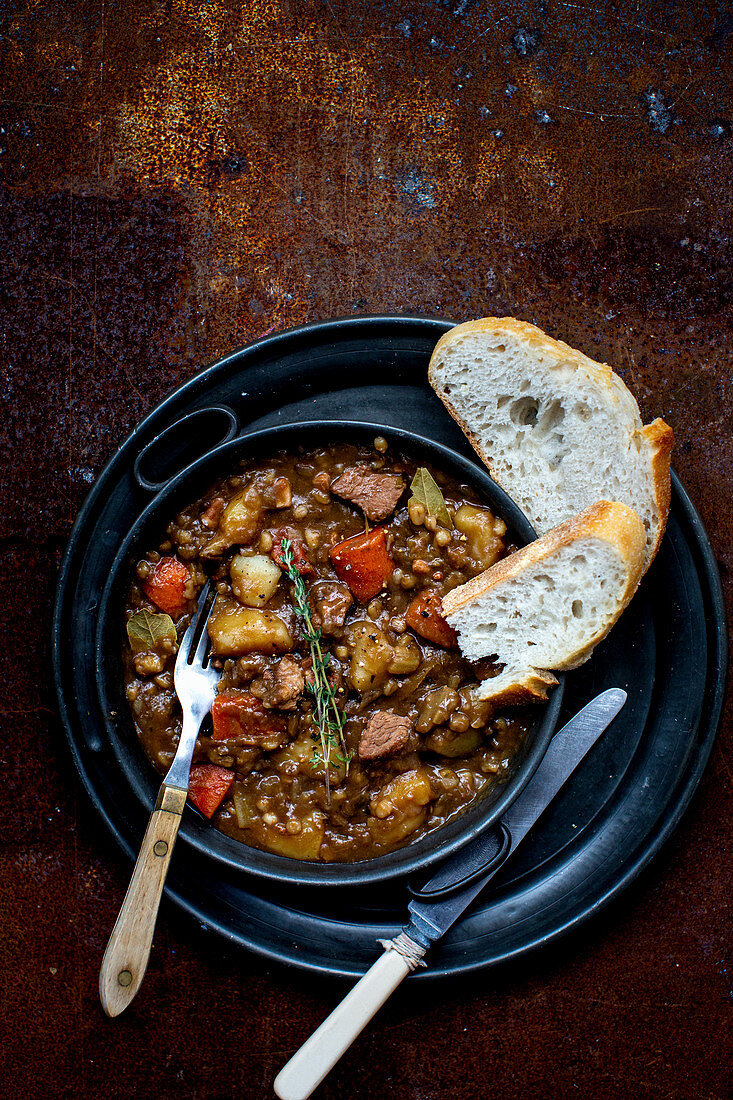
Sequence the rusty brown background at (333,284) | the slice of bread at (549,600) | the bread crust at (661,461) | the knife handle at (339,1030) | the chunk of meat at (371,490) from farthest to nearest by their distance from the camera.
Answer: the rusty brown background at (333,284)
the chunk of meat at (371,490)
the bread crust at (661,461)
the slice of bread at (549,600)
the knife handle at (339,1030)

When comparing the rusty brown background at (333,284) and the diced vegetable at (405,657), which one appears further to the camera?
the rusty brown background at (333,284)

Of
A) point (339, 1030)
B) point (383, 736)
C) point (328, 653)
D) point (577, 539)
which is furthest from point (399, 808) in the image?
point (577, 539)

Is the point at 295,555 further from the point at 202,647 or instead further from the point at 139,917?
the point at 139,917

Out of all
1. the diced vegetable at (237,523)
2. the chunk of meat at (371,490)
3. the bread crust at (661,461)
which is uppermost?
the bread crust at (661,461)

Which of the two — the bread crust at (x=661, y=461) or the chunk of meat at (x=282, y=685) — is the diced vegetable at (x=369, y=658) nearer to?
the chunk of meat at (x=282, y=685)

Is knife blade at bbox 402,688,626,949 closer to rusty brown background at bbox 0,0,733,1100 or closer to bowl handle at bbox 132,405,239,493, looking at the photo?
rusty brown background at bbox 0,0,733,1100

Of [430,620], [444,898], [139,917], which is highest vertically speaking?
[430,620]

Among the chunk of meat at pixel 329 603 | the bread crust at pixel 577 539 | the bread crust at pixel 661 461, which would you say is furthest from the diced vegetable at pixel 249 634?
the bread crust at pixel 661 461
